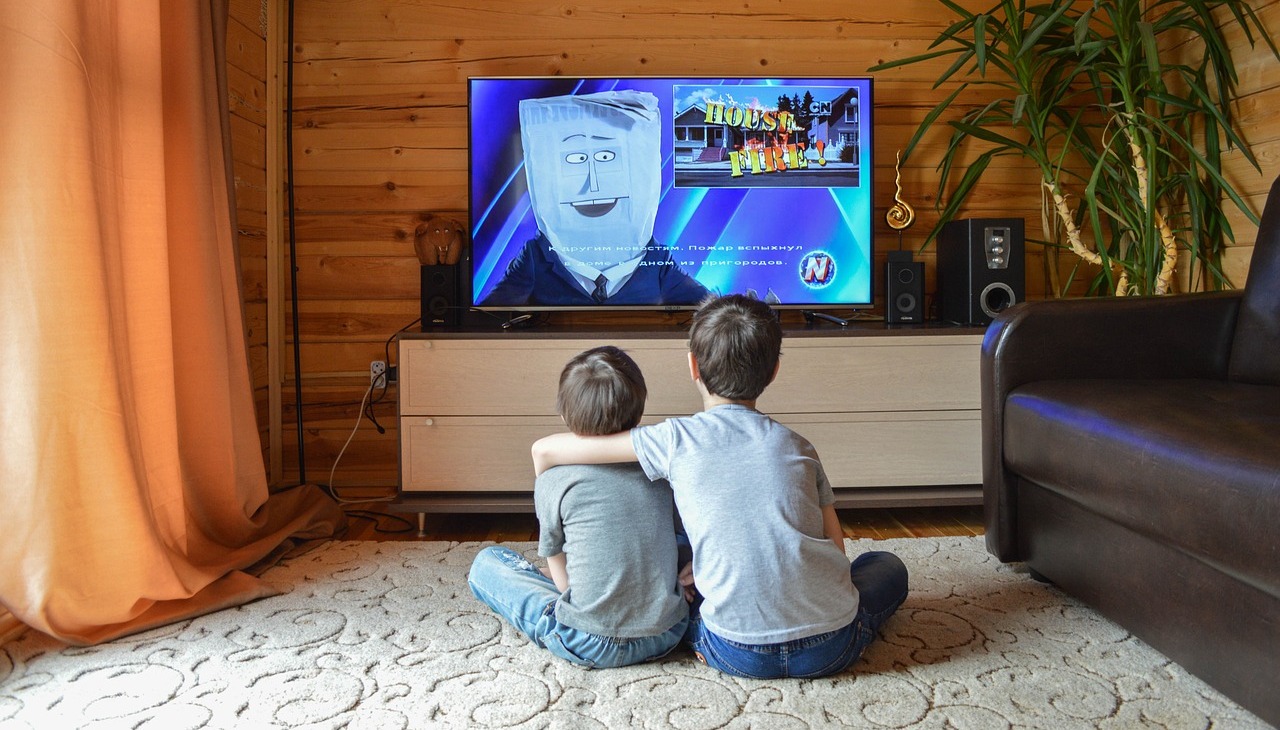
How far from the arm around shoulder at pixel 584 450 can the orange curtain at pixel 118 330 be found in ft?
2.80

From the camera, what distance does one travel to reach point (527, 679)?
4.97ft

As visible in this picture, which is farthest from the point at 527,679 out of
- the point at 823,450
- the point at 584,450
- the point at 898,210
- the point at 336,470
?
the point at 898,210

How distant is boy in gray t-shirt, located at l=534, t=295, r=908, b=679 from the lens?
138 centimetres

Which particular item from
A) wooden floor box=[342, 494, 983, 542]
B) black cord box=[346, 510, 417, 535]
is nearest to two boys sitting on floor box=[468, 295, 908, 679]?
wooden floor box=[342, 494, 983, 542]

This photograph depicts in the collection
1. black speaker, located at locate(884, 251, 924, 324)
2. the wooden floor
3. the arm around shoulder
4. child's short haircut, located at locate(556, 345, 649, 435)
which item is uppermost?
black speaker, located at locate(884, 251, 924, 324)

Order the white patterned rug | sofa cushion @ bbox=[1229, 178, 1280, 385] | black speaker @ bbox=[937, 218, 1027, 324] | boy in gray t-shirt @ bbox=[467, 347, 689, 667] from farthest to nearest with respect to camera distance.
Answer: black speaker @ bbox=[937, 218, 1027, 324], sofa cushion @ bbox=[1229, 178, 1280, 385], boy in gray t-shirt @ bbox=[467, 347, 689, 667], the white patterned rug

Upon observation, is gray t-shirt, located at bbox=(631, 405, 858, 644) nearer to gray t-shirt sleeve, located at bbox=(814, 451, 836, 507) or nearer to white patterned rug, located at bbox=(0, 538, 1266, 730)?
gray t-shirt sleeve, located at bbox=(814, 451, 836, 507)

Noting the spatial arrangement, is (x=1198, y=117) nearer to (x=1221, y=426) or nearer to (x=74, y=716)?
(x=1221, y=426)

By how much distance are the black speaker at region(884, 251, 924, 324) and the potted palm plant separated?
0.17 meters

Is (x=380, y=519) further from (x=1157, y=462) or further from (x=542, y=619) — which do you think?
(x=1157, y=462)

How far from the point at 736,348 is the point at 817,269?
150cm

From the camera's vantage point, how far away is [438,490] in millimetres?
2590

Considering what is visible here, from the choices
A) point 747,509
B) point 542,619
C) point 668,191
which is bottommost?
point 542,619

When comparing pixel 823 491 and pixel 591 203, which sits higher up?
pixel 591 203
